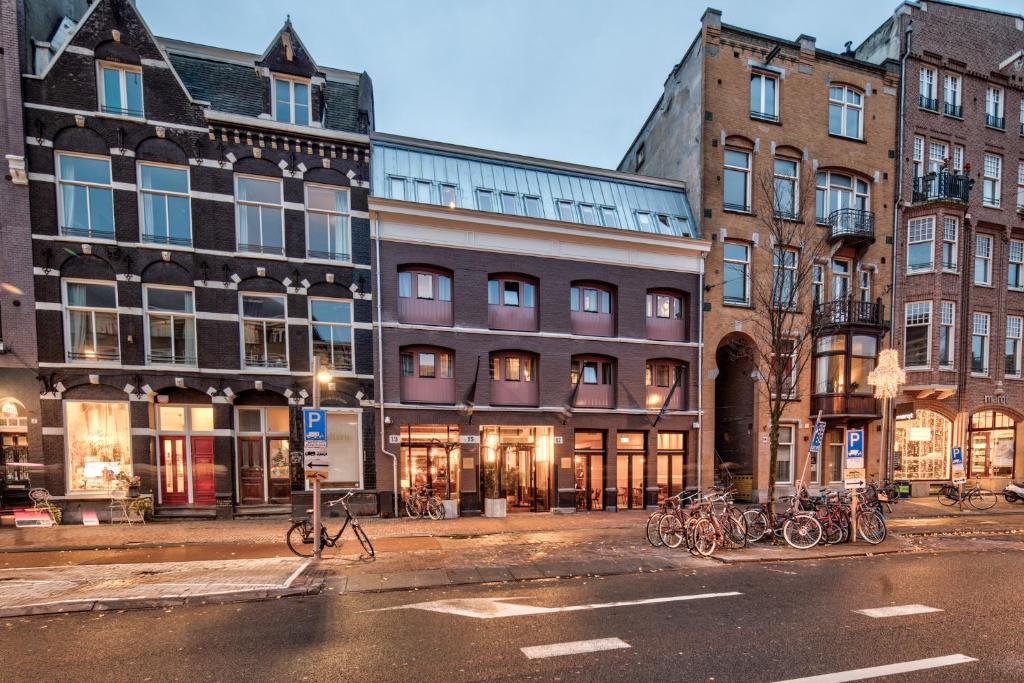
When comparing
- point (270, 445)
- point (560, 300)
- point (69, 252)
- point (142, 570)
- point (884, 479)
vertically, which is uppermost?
point (69, 252)

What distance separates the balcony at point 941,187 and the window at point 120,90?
2975 cm

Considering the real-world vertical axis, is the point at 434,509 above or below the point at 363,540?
below

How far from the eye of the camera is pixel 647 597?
25.3 feet

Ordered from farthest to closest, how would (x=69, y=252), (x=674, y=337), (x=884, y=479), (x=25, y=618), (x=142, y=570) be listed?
1. (x=884, y=479)
2. (x=674, y=337)
3. (x=69, y=252)
4. (x=142, y=570)
5. (x=25, y=618)

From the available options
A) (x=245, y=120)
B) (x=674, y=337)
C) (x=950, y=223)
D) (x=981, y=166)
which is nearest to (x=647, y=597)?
(x=674, y=337)

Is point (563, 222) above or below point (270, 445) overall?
above

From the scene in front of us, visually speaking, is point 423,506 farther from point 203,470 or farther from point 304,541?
point 203,470

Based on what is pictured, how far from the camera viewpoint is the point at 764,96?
61.6ft

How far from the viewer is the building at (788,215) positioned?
58.7 ft

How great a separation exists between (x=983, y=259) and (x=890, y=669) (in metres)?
24.2

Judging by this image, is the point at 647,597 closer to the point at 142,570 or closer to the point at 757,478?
the point at 142,570

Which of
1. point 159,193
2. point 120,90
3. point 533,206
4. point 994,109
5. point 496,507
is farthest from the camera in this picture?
point 994,109

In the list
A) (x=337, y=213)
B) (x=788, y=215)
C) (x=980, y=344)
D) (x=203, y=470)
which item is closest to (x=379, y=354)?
(x=337, y=213)

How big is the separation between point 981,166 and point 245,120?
1211 inches
